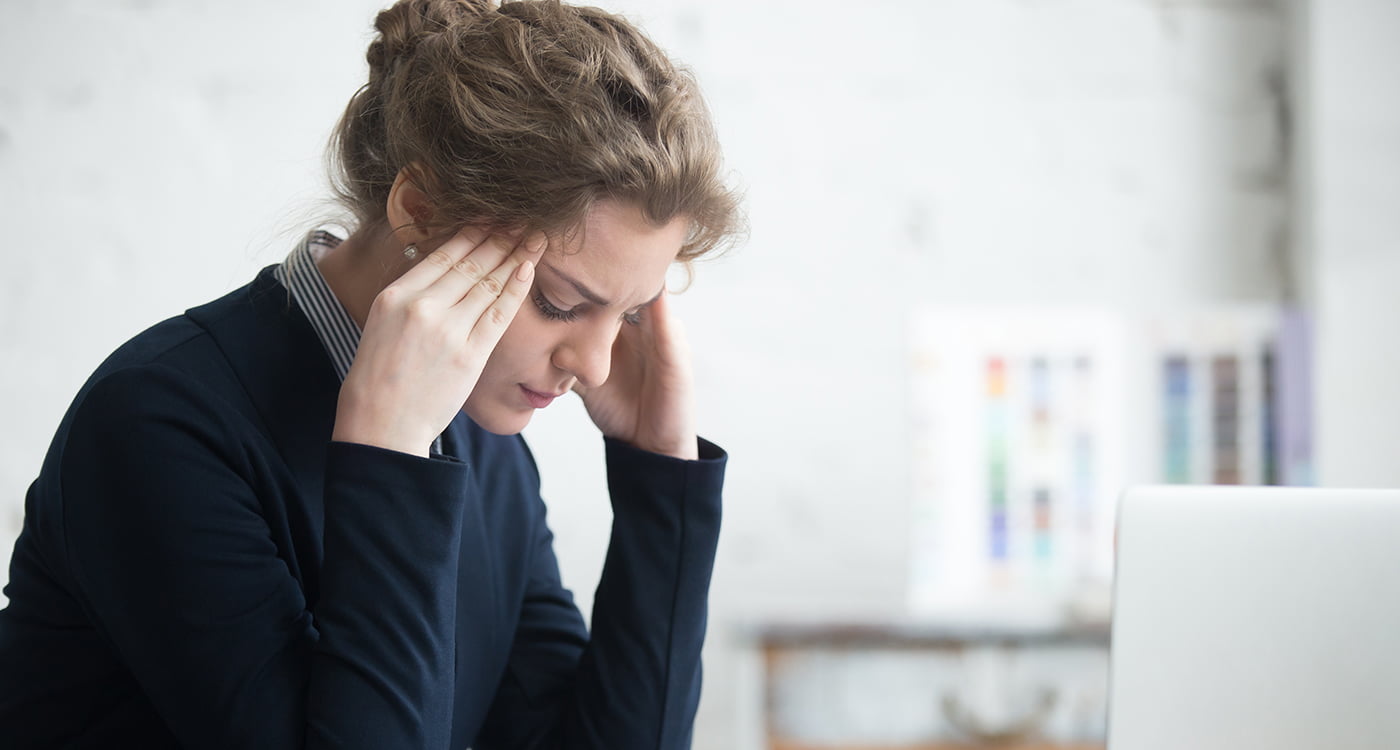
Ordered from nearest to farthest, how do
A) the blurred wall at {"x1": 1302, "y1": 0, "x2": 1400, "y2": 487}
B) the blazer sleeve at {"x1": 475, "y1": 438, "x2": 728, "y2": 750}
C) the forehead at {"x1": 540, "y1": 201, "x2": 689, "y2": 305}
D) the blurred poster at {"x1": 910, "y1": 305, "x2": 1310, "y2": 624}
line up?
the forehead at {"x1": 540, "y1": 201, "x2": 689, "y2": 305}, the blazer sleeve at {"x1": 475, "y1": 438, "x2": 728, "y2": 750}, the blurred wall at {"x1": 1302, "y1": 0, "x2": 1400, "y2": 487}, the blurred poster at {"x1": 910, "y1": 305, "x2": 1310, "y2": 624}

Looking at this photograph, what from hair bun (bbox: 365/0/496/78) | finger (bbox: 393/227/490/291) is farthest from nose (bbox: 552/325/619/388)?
hair bun (bbox: 365/0/496/78)

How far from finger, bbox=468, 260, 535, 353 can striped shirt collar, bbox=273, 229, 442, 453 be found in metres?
0.14

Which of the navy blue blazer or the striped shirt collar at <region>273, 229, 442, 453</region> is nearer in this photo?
the navy blue blazer

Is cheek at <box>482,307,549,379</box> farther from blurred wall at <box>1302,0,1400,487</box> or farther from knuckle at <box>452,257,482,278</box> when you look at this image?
blurred wall at <box>1302,0,1400,487</box>

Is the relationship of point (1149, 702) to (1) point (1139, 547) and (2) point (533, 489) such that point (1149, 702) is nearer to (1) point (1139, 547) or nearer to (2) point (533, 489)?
(1) point (1139, 547)

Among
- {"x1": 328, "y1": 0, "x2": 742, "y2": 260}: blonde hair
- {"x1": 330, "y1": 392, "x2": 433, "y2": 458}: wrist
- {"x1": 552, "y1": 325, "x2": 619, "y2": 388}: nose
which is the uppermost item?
{"x1": 328, "y1": 0, "x2": 742, "y2": 260}: blonde hair

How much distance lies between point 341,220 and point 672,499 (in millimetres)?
423

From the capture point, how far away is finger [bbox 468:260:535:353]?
0.85m

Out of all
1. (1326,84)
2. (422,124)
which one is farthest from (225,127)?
(1326,84)

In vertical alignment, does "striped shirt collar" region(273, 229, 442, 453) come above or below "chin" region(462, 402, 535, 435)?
above

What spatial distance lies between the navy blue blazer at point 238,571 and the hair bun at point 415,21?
0.74 ft

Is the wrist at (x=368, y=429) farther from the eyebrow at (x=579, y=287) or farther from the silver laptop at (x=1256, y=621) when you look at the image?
the silver laptop at (x=1256, y=621)

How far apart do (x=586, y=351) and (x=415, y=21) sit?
0.31 m

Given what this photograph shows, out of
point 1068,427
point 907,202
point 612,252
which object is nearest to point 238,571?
point 612,252
